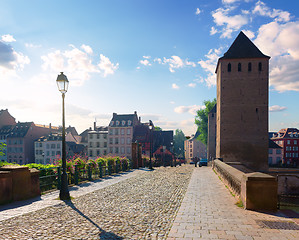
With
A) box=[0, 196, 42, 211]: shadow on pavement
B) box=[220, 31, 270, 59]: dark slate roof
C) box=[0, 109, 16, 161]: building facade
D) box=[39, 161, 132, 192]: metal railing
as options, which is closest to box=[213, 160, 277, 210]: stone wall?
box=[0, 196, 42, 211]: shadow on pavement

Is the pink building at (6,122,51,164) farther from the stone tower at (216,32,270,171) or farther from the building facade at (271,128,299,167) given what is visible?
the building facade at (271,128,299,167)

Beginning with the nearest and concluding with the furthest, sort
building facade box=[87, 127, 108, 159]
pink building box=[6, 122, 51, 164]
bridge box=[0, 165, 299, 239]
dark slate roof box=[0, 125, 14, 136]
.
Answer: bridge box=[0, 165, 299, 239] < building facade box=[87, 127, 108, 159] < pink building box=[6, 122, 51, 164] < dark slate roof box=[0, 125, 14, 136]

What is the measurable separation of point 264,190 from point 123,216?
432 cm

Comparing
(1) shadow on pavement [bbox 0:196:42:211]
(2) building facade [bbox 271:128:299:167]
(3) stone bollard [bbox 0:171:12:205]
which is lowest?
(2) building facade [bbox 271:128:299:167]

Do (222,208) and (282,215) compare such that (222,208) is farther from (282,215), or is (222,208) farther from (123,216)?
(123,216)

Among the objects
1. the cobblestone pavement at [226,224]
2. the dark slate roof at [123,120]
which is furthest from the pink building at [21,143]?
the cobblestone pavement at [226,224]

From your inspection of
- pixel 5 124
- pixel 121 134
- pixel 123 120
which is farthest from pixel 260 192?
pixel 5 124

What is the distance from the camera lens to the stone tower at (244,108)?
33781 mm

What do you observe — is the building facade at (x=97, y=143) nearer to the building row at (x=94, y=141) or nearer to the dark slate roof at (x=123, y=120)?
the building row at (x=94, y=141)

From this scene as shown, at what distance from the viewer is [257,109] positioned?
1342 inches

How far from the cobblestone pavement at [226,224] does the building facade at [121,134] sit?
178 ft

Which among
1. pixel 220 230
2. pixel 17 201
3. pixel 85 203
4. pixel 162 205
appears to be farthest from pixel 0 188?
pixel 220 230

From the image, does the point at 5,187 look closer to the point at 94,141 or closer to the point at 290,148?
the point at 94,141

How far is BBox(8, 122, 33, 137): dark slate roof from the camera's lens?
64.9 metres
